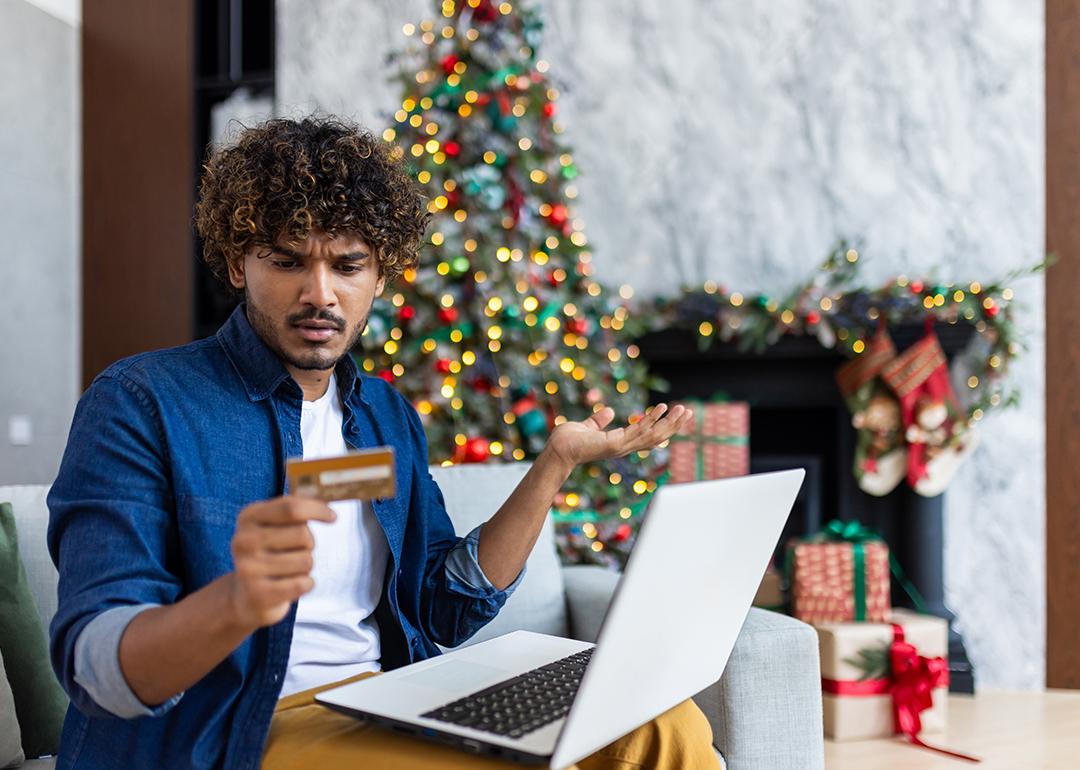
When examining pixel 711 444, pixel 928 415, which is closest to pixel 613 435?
pixel 711 444

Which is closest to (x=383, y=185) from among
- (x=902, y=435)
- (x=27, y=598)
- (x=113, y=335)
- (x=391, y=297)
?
(x=27, y=598)

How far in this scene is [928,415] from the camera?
2.66 metres

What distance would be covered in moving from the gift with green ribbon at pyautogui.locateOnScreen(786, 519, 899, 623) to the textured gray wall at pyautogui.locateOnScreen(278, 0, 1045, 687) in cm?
66

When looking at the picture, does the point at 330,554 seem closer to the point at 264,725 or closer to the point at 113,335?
the point at 264,725

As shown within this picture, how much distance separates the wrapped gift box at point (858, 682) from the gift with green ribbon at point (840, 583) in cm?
9

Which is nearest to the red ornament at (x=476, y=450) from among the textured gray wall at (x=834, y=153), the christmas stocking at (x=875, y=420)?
the textured gray wall at (x=834, y=153)

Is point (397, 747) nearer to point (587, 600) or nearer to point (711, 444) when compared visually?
point (587, 600)

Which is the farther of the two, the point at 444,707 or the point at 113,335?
the point at 113,335

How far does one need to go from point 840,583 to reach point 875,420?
58 cm

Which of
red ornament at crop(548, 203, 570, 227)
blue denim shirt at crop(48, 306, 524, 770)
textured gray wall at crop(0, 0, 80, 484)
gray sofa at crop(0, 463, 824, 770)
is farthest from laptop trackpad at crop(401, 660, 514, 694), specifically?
textured gray wall at crop(0, 0, 80, 484)

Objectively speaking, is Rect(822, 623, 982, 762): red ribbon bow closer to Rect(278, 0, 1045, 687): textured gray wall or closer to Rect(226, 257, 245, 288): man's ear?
Rect(278, 0, 1045, 687): textured gray wall

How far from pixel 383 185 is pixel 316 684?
1.96 ft

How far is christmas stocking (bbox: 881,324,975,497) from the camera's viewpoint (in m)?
2.69

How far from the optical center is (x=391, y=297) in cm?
256
